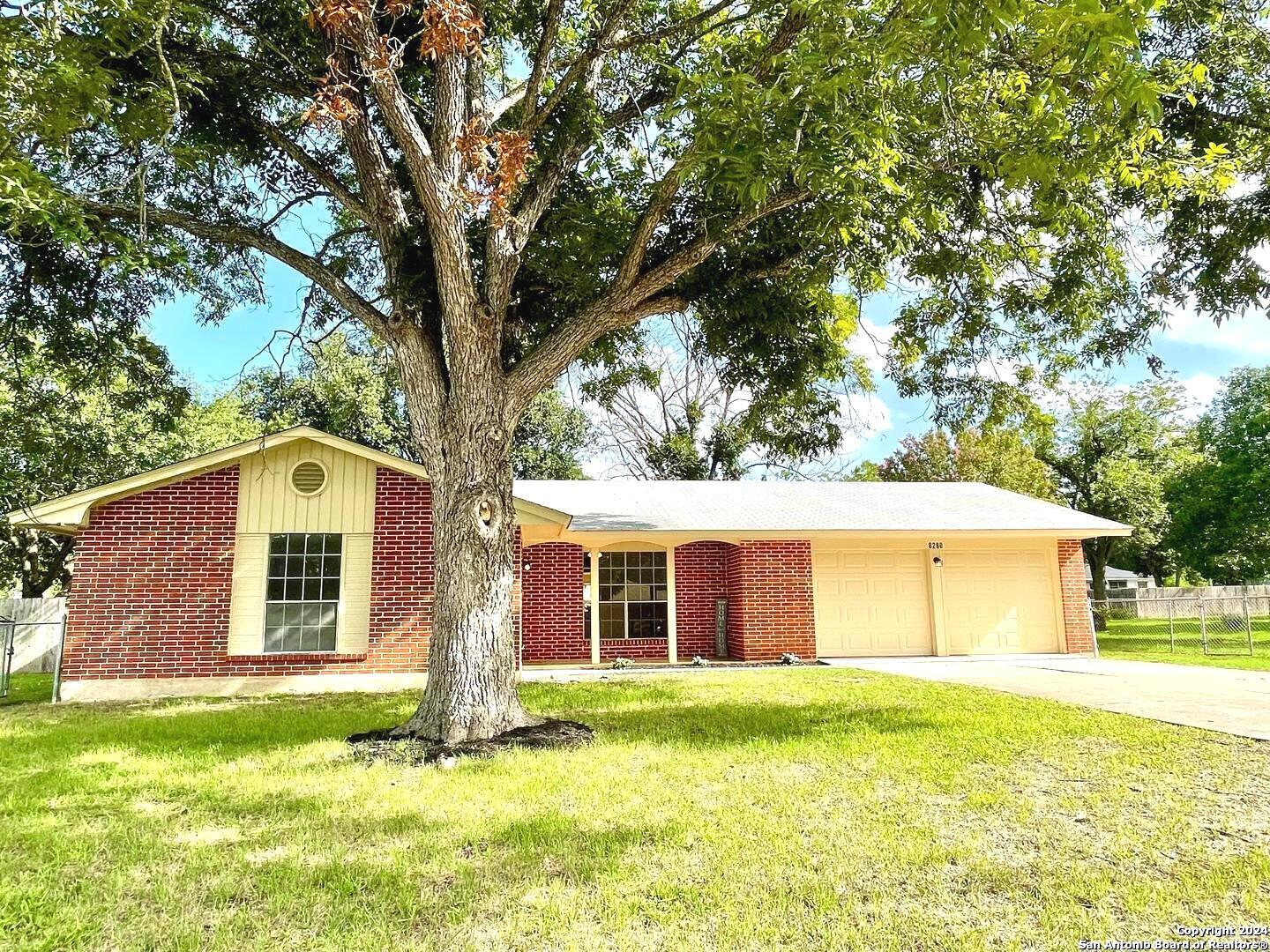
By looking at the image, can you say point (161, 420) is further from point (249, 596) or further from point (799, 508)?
point (799, 508)

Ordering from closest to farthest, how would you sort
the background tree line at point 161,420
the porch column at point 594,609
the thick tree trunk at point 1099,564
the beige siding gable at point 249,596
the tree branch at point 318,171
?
the tree branch at point 318,171 < the background tree line at point 161,420 < the beige siding gable at point 249,596 < the porch column at point 594,609 < the thick tree trunk at point 1099,564

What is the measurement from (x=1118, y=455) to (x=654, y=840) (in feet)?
99.8

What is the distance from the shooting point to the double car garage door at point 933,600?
48.4 ft

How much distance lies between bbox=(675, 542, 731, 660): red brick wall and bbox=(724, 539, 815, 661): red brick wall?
0.67 m

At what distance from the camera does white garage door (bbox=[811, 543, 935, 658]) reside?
1473 cm

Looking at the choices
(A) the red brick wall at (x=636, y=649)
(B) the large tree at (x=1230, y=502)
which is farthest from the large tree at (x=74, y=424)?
(B) the large tree at (x=1230, y=502)

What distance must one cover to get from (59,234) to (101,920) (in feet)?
14.8

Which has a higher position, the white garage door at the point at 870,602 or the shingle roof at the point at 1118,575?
the shingle roof at the point at 1118,575

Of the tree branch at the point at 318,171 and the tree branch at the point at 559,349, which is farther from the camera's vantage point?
the tree branch at the point at 318,171

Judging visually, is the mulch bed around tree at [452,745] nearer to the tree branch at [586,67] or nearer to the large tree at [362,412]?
the tree branch at [586,67]

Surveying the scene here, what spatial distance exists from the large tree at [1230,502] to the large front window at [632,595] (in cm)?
2116

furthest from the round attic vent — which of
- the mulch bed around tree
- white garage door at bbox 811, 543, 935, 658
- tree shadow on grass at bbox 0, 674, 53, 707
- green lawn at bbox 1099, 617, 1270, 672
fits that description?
green lawn at bbox 1099, 617, 1270, 672

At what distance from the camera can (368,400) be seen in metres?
24.0

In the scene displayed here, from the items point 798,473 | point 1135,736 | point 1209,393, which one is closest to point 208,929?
point 1135,736
